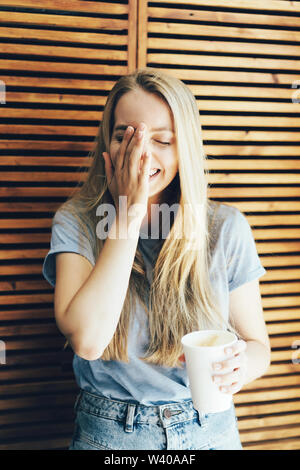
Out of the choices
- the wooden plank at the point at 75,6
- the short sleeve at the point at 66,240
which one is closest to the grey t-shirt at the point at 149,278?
the short sleeve at the point at 66,240

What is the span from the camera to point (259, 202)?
176 cm

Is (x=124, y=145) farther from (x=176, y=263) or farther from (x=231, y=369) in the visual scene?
(x=231, y=369)

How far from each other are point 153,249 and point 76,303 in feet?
1.32

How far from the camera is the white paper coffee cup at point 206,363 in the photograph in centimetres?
90

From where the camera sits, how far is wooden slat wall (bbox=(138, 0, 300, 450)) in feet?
5.41

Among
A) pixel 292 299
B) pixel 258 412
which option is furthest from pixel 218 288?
pixel 258 412

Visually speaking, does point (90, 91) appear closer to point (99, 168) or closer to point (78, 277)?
point (99, 168)

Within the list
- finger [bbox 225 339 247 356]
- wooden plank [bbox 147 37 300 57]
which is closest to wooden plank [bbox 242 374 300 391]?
finger [bbox 225 339 247 356]

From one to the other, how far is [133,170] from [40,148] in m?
0.59

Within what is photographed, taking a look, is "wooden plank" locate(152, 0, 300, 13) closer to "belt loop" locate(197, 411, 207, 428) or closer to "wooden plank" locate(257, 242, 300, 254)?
"wooden plank" locate(257, 242, 300, 254)

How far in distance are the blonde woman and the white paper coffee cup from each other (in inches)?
10.2

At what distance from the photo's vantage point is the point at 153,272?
1.33 meters

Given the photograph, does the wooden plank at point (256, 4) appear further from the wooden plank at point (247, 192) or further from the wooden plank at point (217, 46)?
the wooden plank at point (247, 192)

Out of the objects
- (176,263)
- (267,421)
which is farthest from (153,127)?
(267,421)
